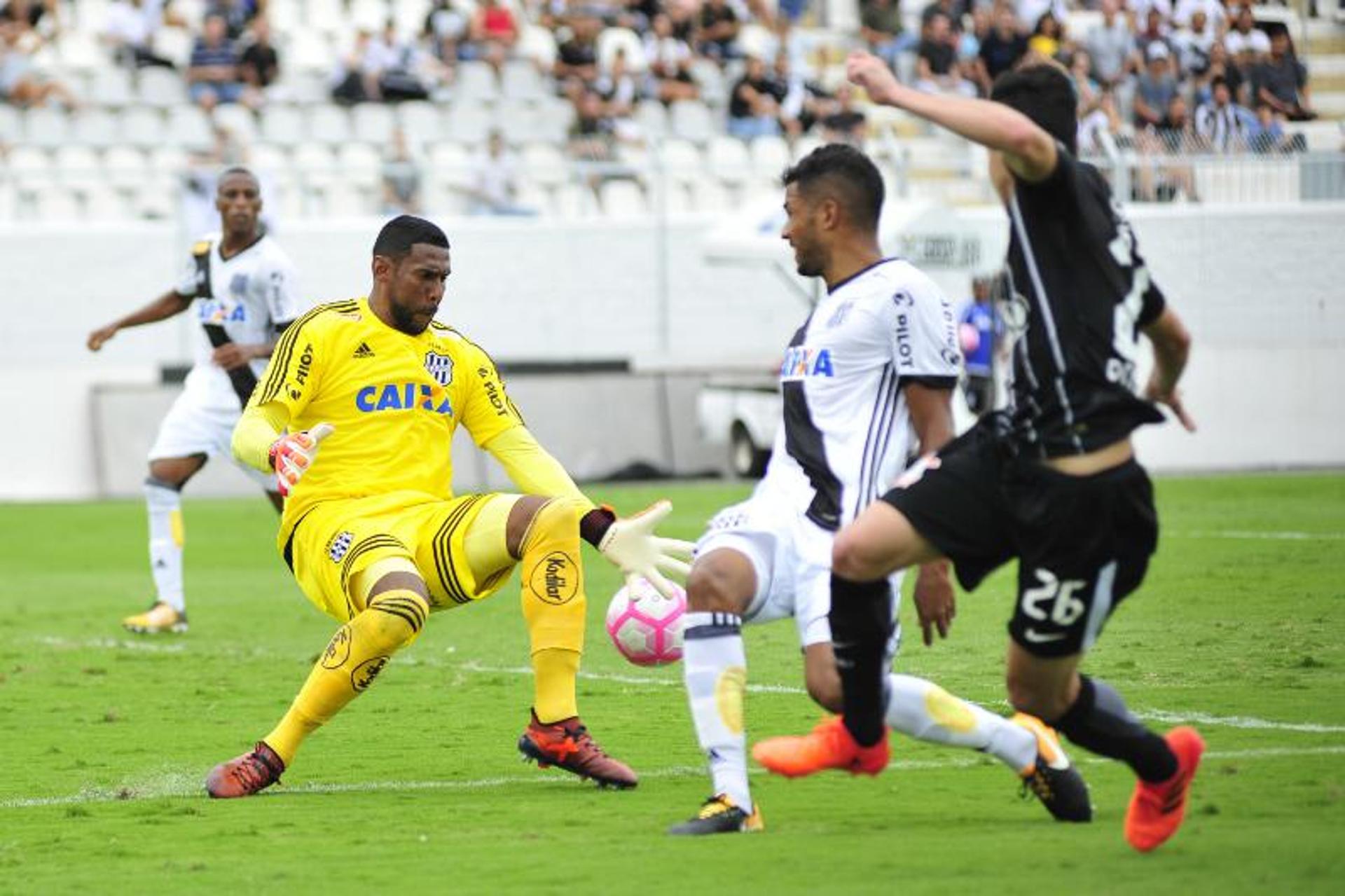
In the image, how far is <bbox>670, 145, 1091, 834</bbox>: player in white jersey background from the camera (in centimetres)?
718

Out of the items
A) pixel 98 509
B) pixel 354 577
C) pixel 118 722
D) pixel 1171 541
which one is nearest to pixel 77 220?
pixel 98 509

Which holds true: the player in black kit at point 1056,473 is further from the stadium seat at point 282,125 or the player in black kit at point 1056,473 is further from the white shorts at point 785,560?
the stadium seat at point 282,125

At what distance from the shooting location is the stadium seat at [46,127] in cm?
2748

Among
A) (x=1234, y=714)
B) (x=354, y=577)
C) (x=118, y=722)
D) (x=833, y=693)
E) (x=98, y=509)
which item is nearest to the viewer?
(x=833, y=693)

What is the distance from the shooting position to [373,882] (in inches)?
260

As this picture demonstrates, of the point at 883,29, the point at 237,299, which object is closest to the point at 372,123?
the point at 883,29

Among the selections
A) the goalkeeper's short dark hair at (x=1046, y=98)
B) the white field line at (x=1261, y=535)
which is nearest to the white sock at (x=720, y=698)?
the goalkeeper's short dark hair at (x=1046, y=98)

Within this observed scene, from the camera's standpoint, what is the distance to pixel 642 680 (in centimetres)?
1162

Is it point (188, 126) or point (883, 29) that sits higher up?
point (883, 29)

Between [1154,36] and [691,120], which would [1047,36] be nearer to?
[1154,36]

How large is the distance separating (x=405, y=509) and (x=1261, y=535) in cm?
1088

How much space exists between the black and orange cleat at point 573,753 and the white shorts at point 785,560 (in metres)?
1.17

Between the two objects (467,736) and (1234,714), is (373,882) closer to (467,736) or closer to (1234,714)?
(467,736)

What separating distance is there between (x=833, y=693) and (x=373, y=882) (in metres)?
1.57
